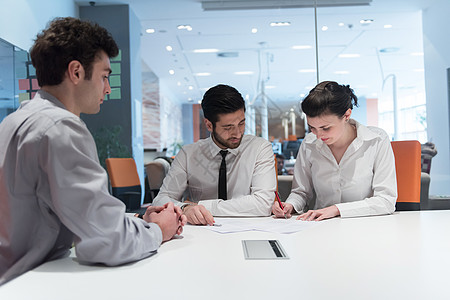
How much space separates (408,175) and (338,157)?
436 millimetres

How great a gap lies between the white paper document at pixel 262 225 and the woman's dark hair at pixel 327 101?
65 cm

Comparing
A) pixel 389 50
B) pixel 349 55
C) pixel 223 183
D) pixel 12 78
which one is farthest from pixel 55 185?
pixel 389 50

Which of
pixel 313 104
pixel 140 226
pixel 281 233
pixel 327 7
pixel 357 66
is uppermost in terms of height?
pixel 327 7

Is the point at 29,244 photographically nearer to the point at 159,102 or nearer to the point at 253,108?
the point at 253,108

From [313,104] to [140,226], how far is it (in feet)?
4.43

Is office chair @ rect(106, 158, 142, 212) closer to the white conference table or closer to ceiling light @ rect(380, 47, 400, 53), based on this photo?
the white conference table

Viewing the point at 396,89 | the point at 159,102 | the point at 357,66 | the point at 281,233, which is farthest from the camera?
the point at 159,102

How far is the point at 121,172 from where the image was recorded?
11.7 ft

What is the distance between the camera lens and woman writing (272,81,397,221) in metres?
2.13

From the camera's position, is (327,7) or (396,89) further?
(396,89)

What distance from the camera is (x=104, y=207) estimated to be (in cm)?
99

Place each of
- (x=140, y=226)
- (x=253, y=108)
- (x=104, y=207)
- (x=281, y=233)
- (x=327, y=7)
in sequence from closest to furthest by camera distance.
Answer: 1. (x=104, y=207)
2. (x=140, y=226)
3. (x=281, y=233)
4. (x=327, y=7)
5. (x=253, y=108)

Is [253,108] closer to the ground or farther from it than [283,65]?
closer to the ground

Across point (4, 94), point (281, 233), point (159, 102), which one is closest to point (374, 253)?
point (281, 233)
